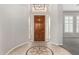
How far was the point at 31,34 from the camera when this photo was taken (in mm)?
4609

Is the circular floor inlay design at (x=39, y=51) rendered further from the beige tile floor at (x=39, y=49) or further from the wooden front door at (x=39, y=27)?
the wooden front door at (x=39, y=27)

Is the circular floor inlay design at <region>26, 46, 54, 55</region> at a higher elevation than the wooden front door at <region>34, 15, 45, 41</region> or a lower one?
lower

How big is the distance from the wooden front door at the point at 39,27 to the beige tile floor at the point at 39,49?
0.08 m

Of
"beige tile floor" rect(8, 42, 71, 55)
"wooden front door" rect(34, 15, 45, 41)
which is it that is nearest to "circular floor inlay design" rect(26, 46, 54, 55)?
"beige tile floor" rect(8, 42, 71, 55)

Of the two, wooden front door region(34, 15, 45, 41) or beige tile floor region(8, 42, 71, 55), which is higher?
wooden front door region(34, 15, 45, 41)

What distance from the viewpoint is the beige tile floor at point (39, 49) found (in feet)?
15.0

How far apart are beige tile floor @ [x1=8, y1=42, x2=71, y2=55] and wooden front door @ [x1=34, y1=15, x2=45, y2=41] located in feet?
0.25

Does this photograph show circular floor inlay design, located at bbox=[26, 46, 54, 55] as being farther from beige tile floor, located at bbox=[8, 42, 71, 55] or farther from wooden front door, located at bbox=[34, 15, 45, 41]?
wooden front door, located at bbox=[34, 15, 45, 41]

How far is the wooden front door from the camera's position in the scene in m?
4.58

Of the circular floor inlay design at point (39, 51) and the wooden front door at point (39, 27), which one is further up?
the wooden front door at point (39, 27)

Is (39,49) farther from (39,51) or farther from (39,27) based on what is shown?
(39,27)

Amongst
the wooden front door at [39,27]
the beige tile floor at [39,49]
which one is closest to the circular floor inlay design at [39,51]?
the beige tile floor at [39,49]

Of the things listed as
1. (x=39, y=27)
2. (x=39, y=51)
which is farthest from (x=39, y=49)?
(x=39, y=27)

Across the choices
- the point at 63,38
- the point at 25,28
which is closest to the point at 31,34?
the point at 25,28
